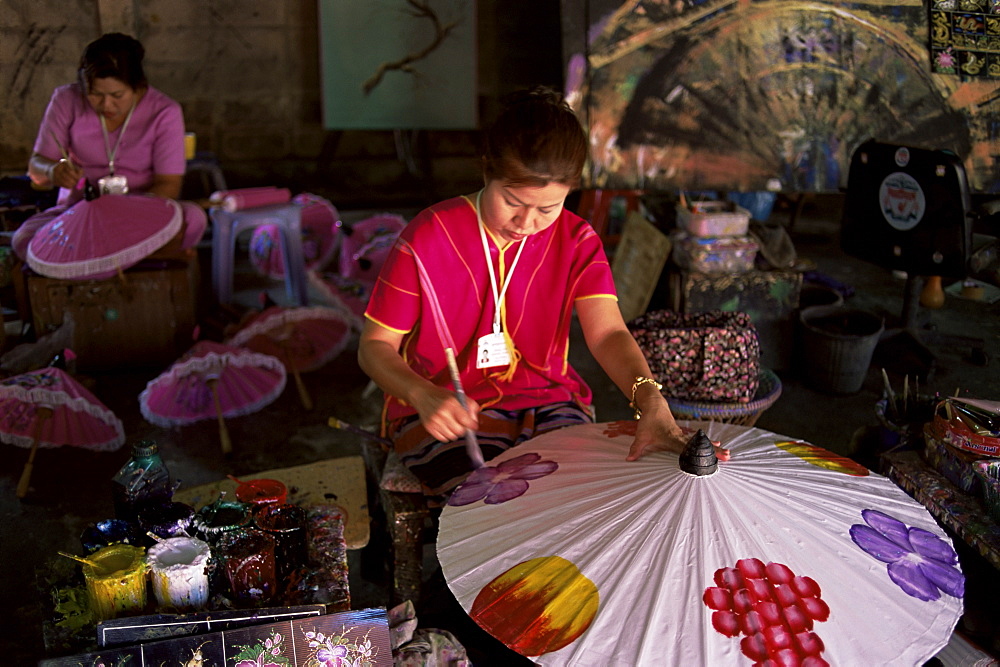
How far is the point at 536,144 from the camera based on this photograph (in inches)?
70.7

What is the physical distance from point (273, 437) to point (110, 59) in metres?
1.78

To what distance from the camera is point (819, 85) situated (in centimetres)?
439

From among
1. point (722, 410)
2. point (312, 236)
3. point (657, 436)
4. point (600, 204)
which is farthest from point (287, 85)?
point (657, 436)

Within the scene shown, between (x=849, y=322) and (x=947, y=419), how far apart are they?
2.04 m

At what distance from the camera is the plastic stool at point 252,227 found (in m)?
4.42

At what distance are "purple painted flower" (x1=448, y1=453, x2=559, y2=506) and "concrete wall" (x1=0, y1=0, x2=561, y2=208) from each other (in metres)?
4.96

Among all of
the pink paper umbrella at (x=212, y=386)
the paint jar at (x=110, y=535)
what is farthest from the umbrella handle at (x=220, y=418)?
the paint jar at (x=110, y=535)

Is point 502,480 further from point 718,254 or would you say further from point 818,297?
point 818,297

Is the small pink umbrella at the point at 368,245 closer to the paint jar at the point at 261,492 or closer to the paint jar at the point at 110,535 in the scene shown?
the paint jar at the point at 261,492

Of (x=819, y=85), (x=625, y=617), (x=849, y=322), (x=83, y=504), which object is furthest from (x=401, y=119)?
(x=625, y=617)

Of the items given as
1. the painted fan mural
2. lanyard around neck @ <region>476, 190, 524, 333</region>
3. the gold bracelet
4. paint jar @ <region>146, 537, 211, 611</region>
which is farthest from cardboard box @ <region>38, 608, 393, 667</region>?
the painted fan mural

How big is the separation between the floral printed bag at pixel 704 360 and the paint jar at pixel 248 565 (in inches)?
58.5

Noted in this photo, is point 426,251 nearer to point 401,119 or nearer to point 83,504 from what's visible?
point 83,504

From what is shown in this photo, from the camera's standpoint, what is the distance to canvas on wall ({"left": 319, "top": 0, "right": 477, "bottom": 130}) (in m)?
6.60
